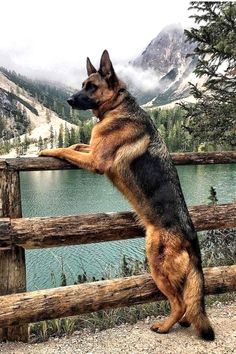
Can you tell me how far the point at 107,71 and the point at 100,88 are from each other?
0.22m

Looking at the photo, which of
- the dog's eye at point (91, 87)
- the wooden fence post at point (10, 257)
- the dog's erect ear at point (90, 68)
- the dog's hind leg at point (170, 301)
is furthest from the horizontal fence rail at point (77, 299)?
the dog's erect ear at point (90, 68)

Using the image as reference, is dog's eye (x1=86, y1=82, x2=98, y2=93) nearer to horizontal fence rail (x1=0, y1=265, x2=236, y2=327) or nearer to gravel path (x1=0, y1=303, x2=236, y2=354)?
horizontal fence rail (x1=0, y1=265, x2=236, y2=327)

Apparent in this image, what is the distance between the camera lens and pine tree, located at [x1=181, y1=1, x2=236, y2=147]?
449 inches

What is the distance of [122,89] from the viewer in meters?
5.06

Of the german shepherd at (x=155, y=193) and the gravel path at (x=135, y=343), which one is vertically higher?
the german shepherd at (x=155, y=193)

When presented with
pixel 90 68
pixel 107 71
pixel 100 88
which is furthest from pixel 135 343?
Result: pixel 90 68

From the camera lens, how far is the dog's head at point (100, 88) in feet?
16.1

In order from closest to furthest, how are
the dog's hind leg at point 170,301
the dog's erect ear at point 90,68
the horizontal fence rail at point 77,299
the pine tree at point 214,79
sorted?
1. the horizontal fence rail at point 77,299
2. the dog's hind leg at point 170,301
3. the dog's erect ear at point 90,68
4. the pine tree at point 214,79

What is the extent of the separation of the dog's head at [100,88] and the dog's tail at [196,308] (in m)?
2.21

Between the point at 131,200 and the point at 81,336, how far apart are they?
1.66m

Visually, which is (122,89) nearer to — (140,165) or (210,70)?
(140,165)

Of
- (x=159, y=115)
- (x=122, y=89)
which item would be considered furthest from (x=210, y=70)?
(x=159, y=115)

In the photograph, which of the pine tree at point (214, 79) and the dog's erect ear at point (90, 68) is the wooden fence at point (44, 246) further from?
the pine tree at point (214, 79)

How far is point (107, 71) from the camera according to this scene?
4.97m
